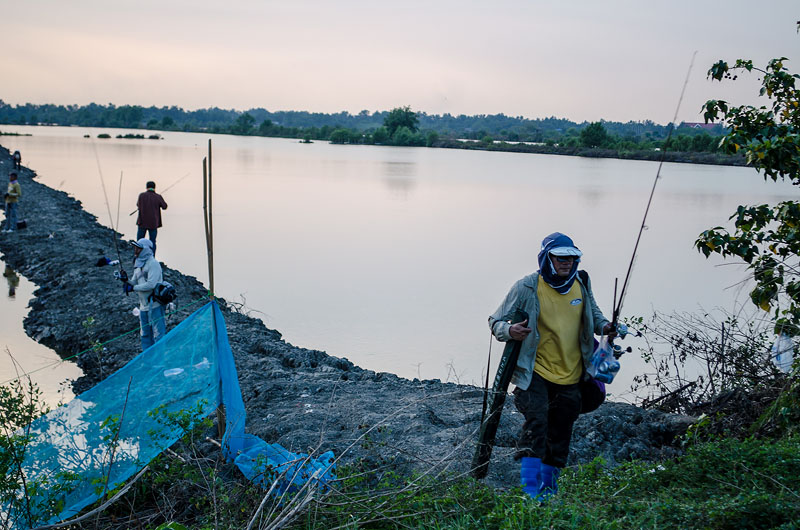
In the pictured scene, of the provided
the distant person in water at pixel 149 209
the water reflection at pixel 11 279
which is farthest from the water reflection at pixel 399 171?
the distant person in water at pixel 149 209

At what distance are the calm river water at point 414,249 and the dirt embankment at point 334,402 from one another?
1226 millimetres

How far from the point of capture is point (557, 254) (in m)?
4.62

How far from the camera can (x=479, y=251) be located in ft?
60.4

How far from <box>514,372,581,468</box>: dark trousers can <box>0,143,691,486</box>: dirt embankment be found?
1.49ft

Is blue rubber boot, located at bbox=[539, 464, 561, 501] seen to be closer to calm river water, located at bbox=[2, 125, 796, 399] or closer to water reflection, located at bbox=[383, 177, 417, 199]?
calm river water, located at bbox=[2, 125, 796, 399]

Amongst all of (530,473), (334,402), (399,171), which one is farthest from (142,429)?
(399,171)

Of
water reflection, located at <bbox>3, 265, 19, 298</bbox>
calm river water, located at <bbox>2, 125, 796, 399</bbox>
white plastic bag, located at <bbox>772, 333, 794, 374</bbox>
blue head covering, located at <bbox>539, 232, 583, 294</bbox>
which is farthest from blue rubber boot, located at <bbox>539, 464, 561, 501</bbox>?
water reflection, located at <bbox>3, 265, 19, 298</bbox>

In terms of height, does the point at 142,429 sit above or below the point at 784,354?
below

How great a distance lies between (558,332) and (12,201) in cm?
1692

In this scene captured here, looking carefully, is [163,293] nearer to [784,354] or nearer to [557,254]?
[557,254]

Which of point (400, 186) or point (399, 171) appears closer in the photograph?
point (400, 186)

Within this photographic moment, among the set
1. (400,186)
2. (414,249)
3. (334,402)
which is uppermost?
(334,402)

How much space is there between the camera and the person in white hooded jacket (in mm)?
7992

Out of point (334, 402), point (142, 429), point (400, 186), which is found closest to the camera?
point (142, 429)
